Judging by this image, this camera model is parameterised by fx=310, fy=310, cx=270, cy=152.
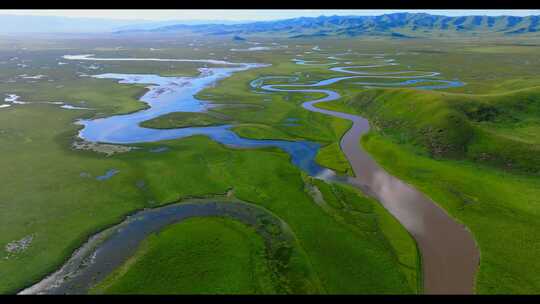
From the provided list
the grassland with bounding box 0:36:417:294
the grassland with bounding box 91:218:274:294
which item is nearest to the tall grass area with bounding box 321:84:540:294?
the grassland with bounding box 0:36:417:294

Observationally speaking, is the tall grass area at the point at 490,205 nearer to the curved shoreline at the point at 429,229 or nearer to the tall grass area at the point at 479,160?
the tall grass area at the point at 479,160

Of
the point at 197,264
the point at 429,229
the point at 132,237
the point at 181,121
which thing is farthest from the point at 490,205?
the point at 181,121

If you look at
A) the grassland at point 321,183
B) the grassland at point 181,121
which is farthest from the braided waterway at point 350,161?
the grassland at point 181,121

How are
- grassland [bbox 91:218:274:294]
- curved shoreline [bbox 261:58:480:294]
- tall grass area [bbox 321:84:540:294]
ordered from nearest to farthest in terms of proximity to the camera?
grassland [bbox 91:218:274:294] < curved shoreline [bbox 261:58:480:294] < tall grass area [bbox 321:84:540:294]

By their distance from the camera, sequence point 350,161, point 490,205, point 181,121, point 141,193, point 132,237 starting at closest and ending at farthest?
point 132,237, point 490,205, point 141,193, point 350,161, point 181,121

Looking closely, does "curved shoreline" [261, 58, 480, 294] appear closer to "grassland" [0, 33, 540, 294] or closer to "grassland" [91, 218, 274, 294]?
"grassland" [0, 33, 540, 294]

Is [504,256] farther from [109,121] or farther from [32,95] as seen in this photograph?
[32,95]

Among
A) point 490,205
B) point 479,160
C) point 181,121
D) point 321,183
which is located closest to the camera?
point 490,205

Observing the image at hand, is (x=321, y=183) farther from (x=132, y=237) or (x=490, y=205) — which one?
(x=132, y=237)

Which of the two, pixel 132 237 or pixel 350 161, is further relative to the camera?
pixel 350 161

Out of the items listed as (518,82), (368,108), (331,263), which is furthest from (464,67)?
(331,263)
